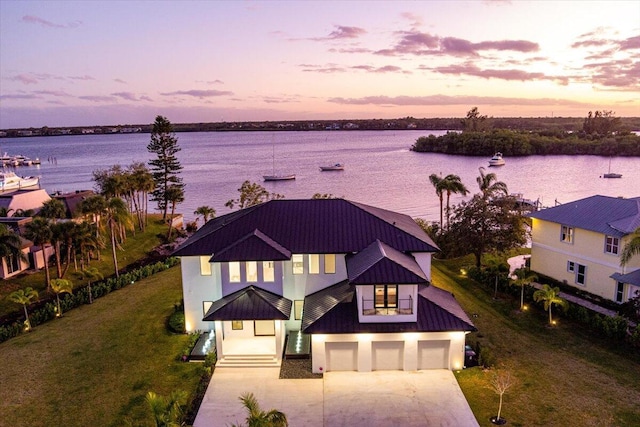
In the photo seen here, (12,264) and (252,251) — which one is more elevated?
(252,251)

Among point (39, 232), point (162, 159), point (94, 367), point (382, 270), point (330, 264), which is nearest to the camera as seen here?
point (382, 270)

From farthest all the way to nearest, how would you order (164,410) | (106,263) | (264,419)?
(106,263) < (164,410) < (264,419)

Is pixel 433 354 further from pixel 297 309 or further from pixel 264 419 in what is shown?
pixel 264 419

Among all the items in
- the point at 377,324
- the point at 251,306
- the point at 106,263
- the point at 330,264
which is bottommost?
the point at 106,263

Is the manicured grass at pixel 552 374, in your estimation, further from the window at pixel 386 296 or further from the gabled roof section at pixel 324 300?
the gabled roof section at pixel 324 300

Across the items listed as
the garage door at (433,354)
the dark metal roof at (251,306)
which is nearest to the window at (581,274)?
the garage door at (433,354)

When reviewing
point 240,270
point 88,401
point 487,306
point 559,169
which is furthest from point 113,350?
point 559,169

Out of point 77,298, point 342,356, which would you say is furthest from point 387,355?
point 77,298
